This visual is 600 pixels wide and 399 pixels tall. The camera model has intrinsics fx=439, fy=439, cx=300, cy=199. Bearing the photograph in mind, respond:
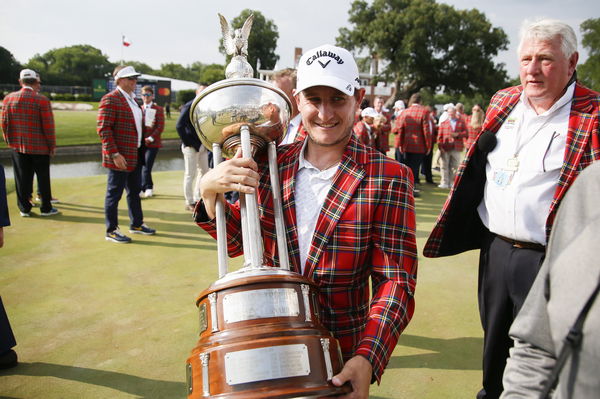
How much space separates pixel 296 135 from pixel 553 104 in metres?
2.29

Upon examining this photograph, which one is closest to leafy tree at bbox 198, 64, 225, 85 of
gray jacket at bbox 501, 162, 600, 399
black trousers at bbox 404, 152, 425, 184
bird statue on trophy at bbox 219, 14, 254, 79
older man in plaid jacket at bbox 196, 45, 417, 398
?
black trousers at bbox 404, 152, 425, 184

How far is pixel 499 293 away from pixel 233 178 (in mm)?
1783

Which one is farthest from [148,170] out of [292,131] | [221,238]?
[221,238]

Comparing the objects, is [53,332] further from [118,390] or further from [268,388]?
[268,388]

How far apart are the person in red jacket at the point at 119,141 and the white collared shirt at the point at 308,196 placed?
468 centimetres

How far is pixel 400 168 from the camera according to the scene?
5.67 feet

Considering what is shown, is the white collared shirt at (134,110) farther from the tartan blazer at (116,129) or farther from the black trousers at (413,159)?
the black trousers at (413,159)

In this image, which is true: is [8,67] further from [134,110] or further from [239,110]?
[239,110]

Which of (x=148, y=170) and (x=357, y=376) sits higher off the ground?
(x=357, y=376)

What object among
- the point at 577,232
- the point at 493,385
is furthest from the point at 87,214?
the point at 577,232

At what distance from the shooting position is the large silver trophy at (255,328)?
1.16 m

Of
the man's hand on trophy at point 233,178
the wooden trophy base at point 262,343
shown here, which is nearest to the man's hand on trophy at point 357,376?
the wooden trophy base at point 262,343

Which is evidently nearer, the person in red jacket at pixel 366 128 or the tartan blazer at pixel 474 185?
the tartan blazer at pixel 474 185

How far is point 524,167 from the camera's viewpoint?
237cm
